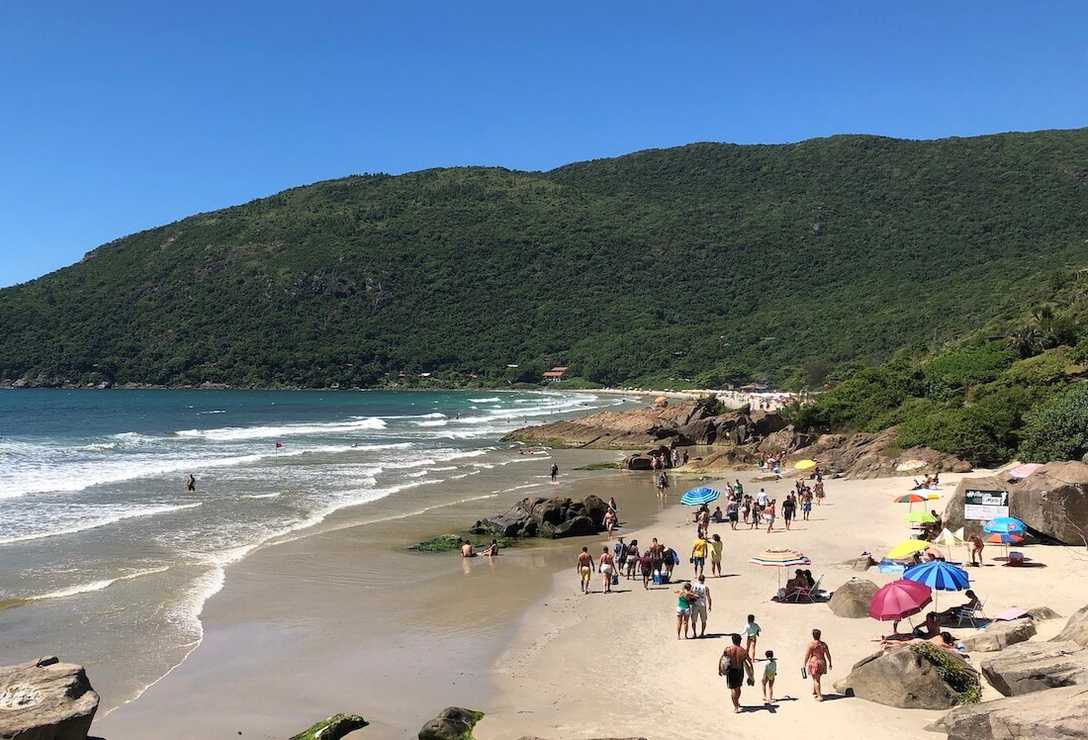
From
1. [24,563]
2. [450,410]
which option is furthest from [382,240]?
[24,563]

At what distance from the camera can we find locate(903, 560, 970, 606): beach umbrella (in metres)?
14.0

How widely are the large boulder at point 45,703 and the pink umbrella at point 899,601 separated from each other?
10.6 m

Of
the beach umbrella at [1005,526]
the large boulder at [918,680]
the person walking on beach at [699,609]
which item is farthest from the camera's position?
the beach umbrella at [1005,526]

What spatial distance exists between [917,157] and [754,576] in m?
184

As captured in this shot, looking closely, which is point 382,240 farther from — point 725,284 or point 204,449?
point 204,449

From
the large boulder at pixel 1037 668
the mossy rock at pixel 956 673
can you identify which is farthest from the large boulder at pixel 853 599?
the large boulder at pixel 1037 668

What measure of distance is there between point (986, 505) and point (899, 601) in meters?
7.88

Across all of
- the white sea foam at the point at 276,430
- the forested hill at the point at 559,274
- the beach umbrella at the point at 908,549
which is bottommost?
the white sea foam at the point at 276,430

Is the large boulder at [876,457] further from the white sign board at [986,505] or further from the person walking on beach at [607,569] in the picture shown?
the person walking on beach at [607,569]

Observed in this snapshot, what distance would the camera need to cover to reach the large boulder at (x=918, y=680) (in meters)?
11.1

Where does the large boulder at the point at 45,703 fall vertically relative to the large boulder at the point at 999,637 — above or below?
above

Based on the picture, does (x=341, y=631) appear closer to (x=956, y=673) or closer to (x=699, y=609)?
(x=699, y=609)

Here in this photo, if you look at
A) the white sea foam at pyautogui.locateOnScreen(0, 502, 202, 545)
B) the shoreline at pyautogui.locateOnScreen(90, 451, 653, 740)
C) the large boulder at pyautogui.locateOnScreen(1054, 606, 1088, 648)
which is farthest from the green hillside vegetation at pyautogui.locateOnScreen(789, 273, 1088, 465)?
the white sea foam at pyautogui.locateOnScreen(0, 502, 202, 545)

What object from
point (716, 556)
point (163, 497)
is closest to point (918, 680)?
point (716, 556)
